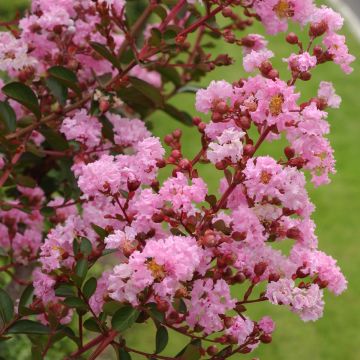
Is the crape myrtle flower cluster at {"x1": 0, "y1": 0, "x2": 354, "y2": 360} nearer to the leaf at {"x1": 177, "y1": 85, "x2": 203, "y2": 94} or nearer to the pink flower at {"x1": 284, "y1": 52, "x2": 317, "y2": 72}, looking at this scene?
the pink flower at {"x1": 284, "y1": 52, "x2": 317, "y2": 72}

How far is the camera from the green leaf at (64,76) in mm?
1655

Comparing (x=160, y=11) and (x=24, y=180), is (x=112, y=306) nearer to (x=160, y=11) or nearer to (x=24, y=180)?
(x=24, y=180)

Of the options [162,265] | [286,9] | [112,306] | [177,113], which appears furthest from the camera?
[177,113]

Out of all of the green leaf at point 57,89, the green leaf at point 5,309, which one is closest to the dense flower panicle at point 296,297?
the green leaf at point 5,309

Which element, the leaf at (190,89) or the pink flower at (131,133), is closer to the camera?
the pink flower at (131,133)

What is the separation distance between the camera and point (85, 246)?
54.2 inches

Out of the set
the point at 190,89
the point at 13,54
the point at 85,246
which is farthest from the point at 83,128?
the point at 190,89

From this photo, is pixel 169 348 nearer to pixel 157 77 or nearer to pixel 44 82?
pixel 157 77

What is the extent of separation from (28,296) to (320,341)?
2.39 metres

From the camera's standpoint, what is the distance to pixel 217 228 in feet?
4.00

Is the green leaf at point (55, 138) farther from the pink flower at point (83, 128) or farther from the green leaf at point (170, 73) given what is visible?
the green leaf at point (170, 73)

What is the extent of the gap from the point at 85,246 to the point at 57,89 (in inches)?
20.4

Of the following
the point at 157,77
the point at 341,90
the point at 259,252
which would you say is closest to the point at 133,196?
the point at 259,252

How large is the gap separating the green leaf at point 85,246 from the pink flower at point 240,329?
1.00 feet
